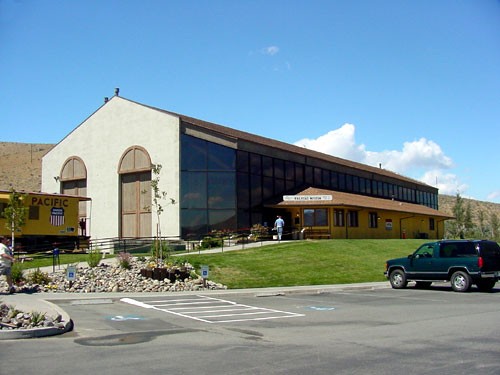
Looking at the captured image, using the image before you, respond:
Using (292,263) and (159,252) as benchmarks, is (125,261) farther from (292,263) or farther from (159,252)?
(292,263)

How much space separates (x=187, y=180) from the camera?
37.2m

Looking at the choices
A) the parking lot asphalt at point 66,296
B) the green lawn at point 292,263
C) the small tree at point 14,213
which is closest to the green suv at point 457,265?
the parking lot asphalt at point 66,296

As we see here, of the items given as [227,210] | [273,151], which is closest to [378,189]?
[273,151]

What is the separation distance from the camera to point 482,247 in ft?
69.0

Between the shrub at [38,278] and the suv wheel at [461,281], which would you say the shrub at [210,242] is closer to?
the shrub at [38,278]

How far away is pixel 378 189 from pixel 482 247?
3736cm

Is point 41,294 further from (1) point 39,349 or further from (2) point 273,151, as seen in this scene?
(2) point 273,151

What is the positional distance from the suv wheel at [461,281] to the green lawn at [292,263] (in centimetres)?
502

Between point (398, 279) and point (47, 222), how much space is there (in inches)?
819

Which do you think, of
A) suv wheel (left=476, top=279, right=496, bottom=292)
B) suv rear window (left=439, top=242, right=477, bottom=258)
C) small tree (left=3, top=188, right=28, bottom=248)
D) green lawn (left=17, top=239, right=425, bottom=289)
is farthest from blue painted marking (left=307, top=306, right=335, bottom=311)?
small tree (left=3, top=188, right=28, bottom=248)

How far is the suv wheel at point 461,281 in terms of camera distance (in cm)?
2100

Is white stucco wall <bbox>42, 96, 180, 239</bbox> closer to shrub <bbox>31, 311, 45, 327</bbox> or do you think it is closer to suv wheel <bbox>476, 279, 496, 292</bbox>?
suv wheel <bbox>476, 279, 496, 292</bbox>

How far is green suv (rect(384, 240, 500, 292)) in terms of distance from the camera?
2089cm

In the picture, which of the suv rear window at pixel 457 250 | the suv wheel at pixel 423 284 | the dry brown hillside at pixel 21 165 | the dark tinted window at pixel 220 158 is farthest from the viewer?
the dry brown hillside at pixel 21 165
